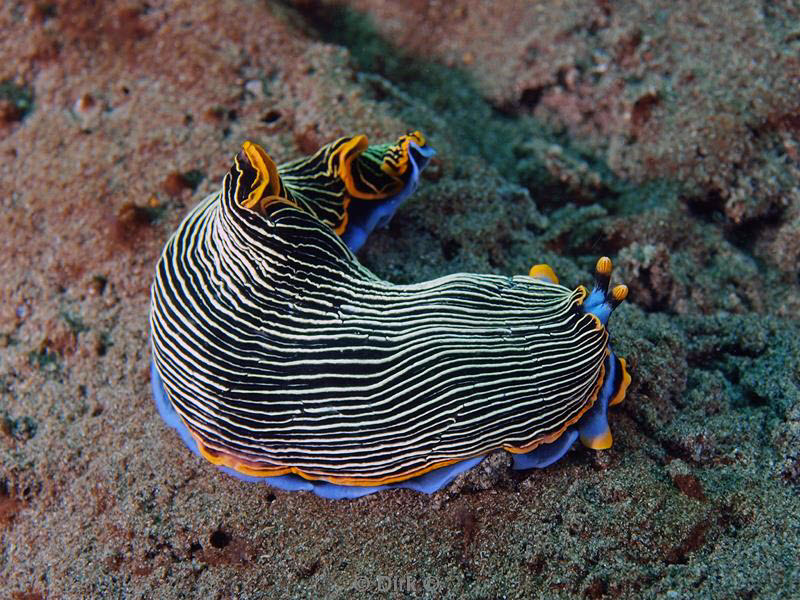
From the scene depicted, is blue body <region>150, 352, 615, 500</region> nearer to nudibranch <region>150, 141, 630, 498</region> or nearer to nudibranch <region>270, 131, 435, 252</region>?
nudibranch <region>150, 141, 630, 498</region>

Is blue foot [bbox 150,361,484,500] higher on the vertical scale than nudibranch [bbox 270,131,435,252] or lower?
lower

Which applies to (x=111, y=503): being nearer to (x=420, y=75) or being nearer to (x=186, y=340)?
(x=186, y=340)

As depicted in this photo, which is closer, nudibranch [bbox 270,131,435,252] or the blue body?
the blue body

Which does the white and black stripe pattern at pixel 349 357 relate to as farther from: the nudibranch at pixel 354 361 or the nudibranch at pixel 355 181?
the nudibranch at pixel 355 181

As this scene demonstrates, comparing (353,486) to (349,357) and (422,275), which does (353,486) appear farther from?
(422,275)

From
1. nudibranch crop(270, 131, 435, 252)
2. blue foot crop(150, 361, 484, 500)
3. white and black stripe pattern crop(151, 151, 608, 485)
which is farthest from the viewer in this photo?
nudibranch crop(270, 131, 435, 252)

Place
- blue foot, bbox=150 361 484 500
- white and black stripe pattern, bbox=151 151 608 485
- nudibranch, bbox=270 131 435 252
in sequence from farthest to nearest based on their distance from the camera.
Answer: nudibranch, bbox=270 131 435 252 → blue foot, bbox=150 361 484 500 → white and black stripe pattern, bbox=151 151 608 485

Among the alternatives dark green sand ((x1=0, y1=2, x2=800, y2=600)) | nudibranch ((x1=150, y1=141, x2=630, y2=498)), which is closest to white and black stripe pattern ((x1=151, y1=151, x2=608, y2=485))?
nudibranch ((x1=150, y1=141, x2=630, y2=498))
